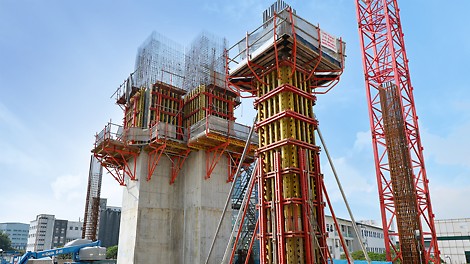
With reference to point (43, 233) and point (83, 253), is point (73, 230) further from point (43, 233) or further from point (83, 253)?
point (83, 253)

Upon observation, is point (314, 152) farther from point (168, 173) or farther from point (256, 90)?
point (168, 173)

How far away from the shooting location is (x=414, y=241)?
32.5m

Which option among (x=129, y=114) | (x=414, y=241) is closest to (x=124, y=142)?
(x=129, y=114)

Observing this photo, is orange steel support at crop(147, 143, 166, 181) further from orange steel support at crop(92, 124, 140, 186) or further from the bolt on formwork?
the bolt on formwork

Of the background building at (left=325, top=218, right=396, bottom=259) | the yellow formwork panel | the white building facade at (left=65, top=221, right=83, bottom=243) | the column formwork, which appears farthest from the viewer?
the white building facade at (left=65, top=221, right=83, bottom=243)

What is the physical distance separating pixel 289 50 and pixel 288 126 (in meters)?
3.68

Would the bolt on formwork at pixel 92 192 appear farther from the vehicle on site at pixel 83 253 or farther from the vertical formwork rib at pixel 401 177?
the vertical formwork rib at pixel 401 177

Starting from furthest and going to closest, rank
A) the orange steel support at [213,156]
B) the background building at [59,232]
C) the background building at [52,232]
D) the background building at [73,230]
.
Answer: the background building at [73,230]
the background building at [59,232]
the background building at [52,232]
the orange steel support at [213,156]

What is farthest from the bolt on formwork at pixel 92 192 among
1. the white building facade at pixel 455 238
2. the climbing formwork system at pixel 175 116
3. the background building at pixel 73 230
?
the background building at pixel 73 230

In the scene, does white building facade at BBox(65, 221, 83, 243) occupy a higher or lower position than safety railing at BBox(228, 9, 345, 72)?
lower

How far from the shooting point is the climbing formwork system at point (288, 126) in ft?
51.4

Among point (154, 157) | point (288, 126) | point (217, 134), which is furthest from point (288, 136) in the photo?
point (154, 157)

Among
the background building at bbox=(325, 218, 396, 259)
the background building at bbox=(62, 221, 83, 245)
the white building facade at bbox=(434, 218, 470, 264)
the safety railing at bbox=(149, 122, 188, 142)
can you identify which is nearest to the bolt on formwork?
the safety railing at bbox=(149, 122, 188, 142)

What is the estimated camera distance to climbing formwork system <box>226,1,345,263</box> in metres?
15.7
